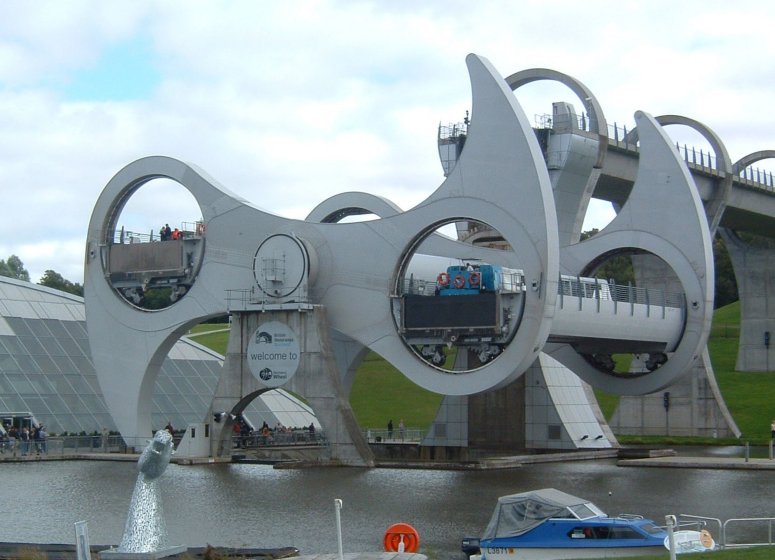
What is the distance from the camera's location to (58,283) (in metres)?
128

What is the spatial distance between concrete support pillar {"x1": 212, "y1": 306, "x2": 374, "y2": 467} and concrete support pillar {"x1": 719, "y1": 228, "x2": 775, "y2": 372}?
39.4 meters

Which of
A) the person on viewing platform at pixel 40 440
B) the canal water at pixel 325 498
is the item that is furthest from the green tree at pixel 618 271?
the person on viewing platform at pixel 40 440

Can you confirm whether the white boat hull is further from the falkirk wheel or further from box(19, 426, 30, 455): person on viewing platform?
box(19, 426, 30, 455): person on viewing platform

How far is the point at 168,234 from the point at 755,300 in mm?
40996

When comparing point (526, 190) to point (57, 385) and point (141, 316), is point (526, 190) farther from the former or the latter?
point (57, 385)

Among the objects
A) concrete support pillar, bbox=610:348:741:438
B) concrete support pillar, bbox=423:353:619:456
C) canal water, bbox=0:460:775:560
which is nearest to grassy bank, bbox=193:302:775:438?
concrete support pillar, bbox=610:348:741:438

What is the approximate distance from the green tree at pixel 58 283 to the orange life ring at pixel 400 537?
105 meters

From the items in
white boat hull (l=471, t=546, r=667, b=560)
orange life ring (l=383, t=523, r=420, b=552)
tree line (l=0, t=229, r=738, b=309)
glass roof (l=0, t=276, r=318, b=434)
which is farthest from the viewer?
tree line (l=0, t=229, r=738, b=309)

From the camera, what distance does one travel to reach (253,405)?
57.9 meters

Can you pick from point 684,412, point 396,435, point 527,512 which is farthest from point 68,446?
point 684,412

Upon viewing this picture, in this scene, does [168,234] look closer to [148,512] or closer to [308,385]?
[308,385]

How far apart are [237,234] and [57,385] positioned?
1019 centimetres

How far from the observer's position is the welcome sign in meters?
44.7

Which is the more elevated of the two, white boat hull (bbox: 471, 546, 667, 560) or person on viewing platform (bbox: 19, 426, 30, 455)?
person on viewing platform (bbox: 19, 426, 30, 455)
